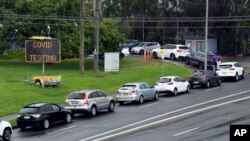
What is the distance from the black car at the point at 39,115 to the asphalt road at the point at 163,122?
0.38 m

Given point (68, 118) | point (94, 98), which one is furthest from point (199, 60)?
point (68, 118)

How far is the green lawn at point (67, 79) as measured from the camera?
3478cm

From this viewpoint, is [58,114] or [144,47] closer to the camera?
[58,114]

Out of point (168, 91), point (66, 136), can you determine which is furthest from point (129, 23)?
point (66, 136)

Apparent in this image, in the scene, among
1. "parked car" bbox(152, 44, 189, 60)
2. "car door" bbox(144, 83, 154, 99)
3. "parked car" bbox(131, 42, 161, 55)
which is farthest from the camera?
"parked car" bbox(131, 42, 161, 55)

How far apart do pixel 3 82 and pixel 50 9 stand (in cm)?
1940

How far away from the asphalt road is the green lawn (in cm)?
Answer: 499

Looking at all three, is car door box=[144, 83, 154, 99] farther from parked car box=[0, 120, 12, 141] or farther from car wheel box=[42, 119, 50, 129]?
parked car box=[0, 120, 12, 141]

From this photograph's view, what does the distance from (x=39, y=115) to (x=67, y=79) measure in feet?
58.5

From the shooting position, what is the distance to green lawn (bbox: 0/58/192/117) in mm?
34781

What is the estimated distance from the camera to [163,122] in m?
26.7

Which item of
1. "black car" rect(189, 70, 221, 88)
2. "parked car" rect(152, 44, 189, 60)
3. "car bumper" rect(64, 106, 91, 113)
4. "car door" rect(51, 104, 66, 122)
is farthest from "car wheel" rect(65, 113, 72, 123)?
"parked car" rect(152, 44, 189, 60)

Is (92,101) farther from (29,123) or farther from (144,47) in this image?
(144,47)

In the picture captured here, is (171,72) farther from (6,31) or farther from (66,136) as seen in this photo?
(66,136)
